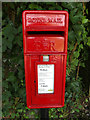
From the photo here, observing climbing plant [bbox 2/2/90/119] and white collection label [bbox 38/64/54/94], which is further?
climbing plant [bbox 2/2/90/119]

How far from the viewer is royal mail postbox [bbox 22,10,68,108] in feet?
5.29

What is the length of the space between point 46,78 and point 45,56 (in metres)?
0.33

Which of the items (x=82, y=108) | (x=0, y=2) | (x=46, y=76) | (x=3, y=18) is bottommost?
(x=82, y=108)

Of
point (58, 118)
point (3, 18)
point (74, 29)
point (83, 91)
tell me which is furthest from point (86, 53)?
point (3, 18)

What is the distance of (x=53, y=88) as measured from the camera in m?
1.88

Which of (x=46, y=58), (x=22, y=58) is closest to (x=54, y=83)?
(x=46, y=58)

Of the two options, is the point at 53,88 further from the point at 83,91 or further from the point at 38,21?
the point at 83,91

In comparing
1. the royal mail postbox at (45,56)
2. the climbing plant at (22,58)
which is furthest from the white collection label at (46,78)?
the climbing plant at (22,58)

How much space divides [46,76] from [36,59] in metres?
0.29

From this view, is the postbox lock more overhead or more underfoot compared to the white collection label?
more overhead

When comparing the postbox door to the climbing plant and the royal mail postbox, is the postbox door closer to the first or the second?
the royal mail postbox

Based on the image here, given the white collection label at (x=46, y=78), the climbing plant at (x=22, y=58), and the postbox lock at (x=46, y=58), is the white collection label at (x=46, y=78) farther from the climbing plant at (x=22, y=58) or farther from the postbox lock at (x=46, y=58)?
the climbing plant at (x=22, y=58)

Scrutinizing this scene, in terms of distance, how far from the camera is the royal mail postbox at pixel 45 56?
5.29 ft

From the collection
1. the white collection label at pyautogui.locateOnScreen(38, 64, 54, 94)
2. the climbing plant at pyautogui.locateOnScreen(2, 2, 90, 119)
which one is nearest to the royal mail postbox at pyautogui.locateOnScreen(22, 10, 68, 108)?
the white collection label at pyautogui.locateOnScreen(38, 64, 54, 94)
